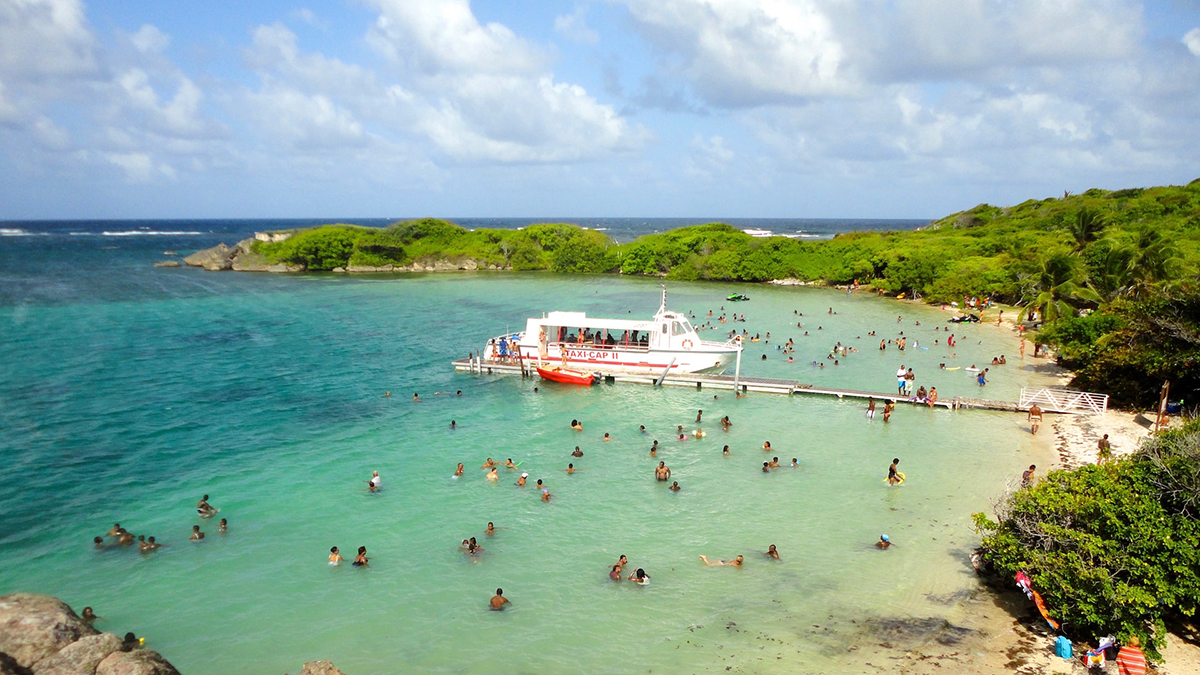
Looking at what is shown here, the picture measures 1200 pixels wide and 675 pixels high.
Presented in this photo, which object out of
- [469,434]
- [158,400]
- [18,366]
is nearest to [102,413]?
[158,400]

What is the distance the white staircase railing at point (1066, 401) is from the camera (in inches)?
1179

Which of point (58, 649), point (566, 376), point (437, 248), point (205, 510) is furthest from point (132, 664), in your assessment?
point (437, 248)

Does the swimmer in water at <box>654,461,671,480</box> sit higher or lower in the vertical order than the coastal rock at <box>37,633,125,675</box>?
lower

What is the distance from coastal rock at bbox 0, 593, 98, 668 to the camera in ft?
36.1

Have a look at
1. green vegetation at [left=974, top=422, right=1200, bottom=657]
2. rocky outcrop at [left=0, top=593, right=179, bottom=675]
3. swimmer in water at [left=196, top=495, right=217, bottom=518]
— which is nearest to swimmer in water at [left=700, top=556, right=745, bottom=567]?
green vegetation at [left=974, top=422, right=1200, bottom=657]

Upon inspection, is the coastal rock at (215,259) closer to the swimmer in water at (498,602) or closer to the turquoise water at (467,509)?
the turquoise water at (467,509)

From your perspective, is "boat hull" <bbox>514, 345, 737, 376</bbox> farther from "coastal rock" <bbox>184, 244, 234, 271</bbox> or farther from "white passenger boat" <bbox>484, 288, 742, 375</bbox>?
"coastal rock" <bbox>184, 244, 234, 271</bbox>

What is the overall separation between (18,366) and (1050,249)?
272ft

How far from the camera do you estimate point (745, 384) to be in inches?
1379

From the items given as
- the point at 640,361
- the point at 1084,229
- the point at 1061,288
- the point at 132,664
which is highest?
the point at 1084,229

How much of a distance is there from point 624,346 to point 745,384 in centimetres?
699

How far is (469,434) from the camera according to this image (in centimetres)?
2878

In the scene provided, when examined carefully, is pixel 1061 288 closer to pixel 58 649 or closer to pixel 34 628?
pixel 58 649

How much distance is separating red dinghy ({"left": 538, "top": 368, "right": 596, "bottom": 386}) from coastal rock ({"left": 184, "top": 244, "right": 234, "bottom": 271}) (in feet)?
273
